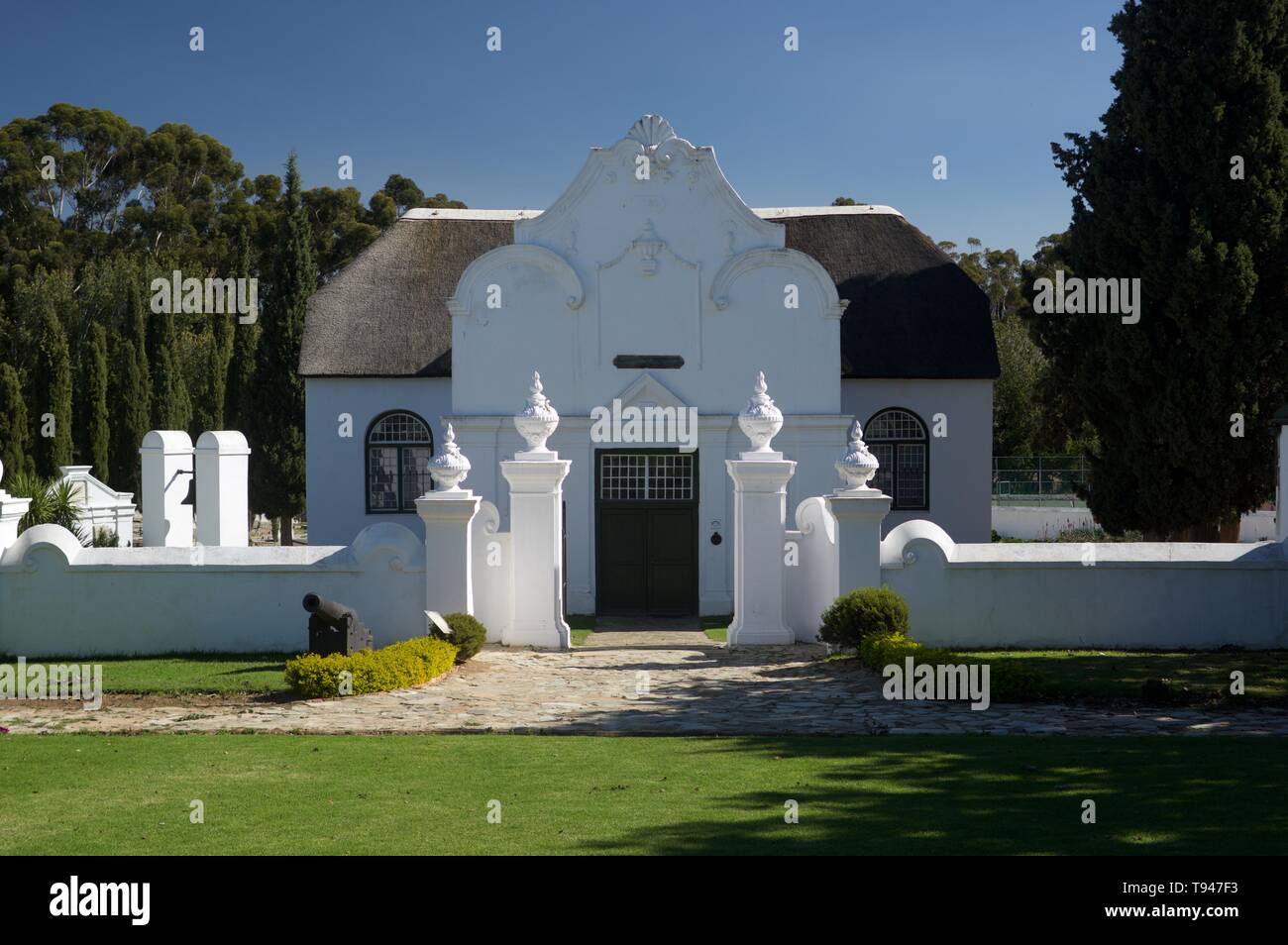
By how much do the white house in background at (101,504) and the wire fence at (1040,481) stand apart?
24246 mm

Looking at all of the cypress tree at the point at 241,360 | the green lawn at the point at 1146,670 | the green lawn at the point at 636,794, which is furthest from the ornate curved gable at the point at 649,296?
the cypress tree at the point at 241,360

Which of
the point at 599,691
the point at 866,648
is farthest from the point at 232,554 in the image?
the point at 866,648

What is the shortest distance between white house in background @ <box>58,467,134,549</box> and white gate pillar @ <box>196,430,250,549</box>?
29.2 feet

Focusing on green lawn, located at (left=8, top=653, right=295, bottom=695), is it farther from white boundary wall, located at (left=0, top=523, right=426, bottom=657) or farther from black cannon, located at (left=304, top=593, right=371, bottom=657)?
black cannon, located at (left=304, top=593, right=371, bottom=657)

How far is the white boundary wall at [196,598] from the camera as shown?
16.8 m

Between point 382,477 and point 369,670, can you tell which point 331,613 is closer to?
point 369,670

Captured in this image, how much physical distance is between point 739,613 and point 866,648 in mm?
3000

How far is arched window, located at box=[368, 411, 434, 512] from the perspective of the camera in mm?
25203

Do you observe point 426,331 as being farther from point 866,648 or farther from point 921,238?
point 866,648

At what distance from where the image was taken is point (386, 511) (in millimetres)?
25141

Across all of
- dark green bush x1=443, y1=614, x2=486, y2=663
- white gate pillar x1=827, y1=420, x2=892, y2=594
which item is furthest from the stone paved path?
white gate pillar x1=827, y1=420, x2=892, y2=594

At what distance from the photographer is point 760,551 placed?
18.0 metres

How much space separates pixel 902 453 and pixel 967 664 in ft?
38.7

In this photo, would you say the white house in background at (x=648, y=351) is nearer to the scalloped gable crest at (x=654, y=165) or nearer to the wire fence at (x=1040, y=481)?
the scalloped gable crest at (x=654, y=165)
